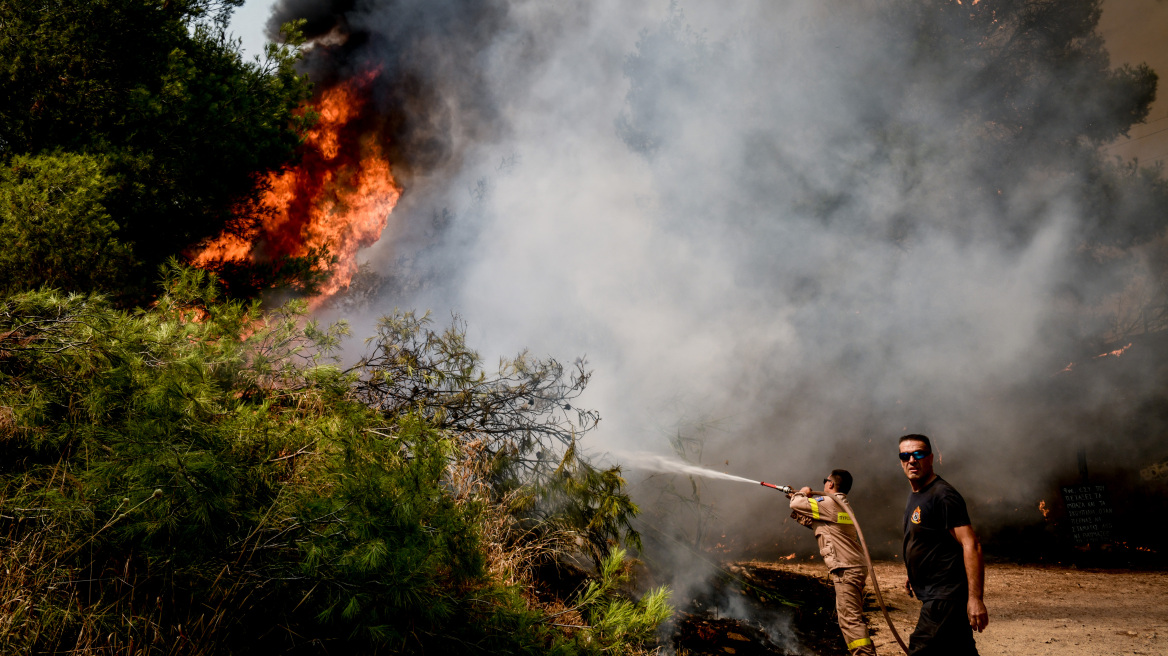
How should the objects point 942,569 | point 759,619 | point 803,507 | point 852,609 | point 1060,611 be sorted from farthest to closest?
point 1060,611
point 759,619
point 803,507
point 852,609
point 942,569

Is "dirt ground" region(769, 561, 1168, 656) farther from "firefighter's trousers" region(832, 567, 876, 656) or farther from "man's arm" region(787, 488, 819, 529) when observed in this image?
"man's arm" region(787, 488, 819, 529)

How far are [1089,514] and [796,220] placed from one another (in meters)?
7.39

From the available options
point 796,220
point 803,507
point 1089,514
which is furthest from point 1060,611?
point 796,220

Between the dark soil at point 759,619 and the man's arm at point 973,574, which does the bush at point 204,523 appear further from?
the dark soil at point 759,619

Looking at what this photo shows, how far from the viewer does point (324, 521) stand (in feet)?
8.61

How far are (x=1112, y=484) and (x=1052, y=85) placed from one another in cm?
897

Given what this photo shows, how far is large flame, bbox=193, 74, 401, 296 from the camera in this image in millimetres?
6953

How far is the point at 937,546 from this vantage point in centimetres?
335

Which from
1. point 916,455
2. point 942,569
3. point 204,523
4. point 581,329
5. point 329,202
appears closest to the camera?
point 204,523

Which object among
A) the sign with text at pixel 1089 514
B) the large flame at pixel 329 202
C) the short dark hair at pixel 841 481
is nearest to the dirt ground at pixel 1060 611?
the sign with text at pixel 1089 514

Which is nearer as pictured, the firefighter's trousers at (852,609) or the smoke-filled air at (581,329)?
the smoke-filled air at (581,329)

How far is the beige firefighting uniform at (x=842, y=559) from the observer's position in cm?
435

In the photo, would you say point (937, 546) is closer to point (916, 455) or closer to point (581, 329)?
point (916, 455)

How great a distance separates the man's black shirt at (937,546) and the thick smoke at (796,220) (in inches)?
266
